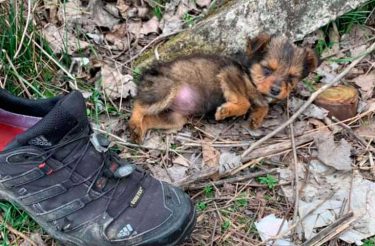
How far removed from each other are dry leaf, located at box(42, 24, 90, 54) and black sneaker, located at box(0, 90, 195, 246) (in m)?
1.25

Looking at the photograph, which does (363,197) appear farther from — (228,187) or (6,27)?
(6,27)

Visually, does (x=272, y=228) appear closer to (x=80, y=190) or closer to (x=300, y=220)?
(x=300, y=220)

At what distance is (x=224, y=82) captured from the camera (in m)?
4.14

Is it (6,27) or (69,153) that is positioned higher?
(6,27)

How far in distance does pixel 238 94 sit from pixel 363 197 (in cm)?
121

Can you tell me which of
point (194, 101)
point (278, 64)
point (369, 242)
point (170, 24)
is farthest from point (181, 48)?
point (369, 242)

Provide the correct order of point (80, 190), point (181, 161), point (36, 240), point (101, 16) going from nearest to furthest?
1. point (80, 190)
2. point (36, 240)
3. point (181, 161)
4. point (101, 16)

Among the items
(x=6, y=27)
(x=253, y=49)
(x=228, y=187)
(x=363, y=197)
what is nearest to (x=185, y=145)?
(x=228, y=187)

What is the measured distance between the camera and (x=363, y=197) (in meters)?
3.38

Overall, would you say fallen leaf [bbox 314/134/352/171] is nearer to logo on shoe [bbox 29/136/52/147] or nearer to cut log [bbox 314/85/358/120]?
cut log [bbox 314/85/358/120]


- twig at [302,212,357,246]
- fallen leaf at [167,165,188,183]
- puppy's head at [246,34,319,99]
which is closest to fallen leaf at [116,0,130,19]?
puppy's head at [246,34,319,99]

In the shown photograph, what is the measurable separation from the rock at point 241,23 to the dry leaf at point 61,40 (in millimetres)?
461

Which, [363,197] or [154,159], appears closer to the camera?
[363,197]

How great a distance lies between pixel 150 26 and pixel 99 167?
1.91 metres
